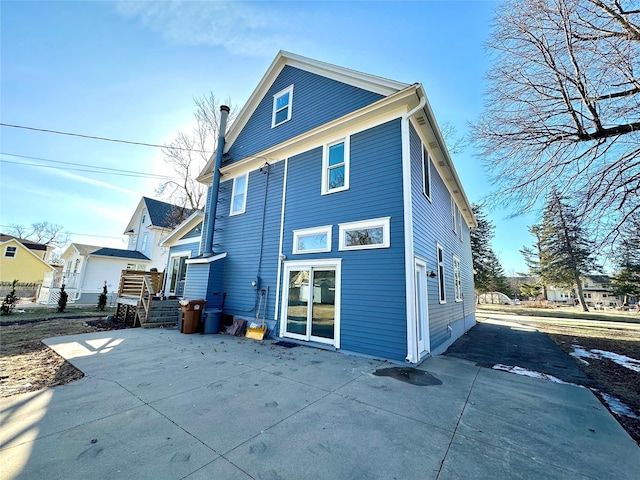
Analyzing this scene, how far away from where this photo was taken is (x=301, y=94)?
8609 mm

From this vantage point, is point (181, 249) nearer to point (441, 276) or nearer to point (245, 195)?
point (245, 195)

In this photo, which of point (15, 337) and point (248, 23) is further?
point (248, 23)

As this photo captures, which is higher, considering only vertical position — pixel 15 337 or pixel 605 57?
pixel 605 57

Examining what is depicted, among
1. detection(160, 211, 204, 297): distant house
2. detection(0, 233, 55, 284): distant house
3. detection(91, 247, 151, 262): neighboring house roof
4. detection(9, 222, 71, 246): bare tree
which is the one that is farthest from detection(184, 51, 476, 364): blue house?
detection(9, 222, 71, 246): bare tree

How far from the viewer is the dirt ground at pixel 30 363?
3895 millimetres

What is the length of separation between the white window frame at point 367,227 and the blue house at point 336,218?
26 mm

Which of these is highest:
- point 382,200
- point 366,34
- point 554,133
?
point 366,34

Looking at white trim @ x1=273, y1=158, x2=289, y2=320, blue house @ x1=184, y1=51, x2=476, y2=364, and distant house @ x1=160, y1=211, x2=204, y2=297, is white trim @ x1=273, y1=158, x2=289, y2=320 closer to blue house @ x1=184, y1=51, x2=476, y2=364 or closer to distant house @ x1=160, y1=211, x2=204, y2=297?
blue house @ x1=184, y1=51, x2=476, y2=364

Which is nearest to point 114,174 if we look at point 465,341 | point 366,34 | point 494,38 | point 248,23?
point 248,23

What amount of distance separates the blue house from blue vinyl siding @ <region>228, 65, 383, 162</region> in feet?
0.14

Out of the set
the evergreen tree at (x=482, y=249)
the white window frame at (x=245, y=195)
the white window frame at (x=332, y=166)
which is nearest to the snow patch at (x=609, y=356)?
the white window frame at (x=332, y=166)

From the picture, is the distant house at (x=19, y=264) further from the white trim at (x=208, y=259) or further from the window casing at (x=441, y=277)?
the window casing at (x=441, y=277)

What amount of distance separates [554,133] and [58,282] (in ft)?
108

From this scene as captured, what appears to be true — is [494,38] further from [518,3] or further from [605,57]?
[605,57]
